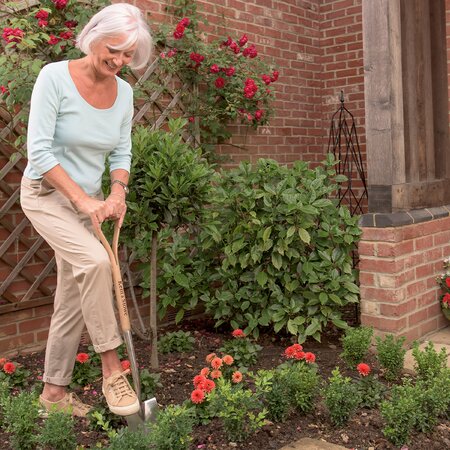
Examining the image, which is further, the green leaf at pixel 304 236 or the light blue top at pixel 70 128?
the green leaf at pixel 304 236

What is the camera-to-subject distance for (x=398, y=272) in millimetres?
3605

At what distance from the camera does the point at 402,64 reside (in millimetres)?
3795

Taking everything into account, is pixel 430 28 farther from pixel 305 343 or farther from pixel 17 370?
pixel 17 370

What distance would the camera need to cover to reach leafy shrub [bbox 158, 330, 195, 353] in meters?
3.61

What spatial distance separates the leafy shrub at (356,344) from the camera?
10.1 ft

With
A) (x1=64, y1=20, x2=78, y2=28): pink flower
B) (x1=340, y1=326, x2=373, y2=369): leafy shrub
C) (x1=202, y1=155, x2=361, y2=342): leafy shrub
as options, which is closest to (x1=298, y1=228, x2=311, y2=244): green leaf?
(x1=202, y1=155, x2=361, y2=342): leafy shrub

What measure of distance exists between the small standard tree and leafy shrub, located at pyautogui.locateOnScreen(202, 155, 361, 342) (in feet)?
1.66

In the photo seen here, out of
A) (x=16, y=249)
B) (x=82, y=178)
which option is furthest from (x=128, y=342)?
(x=16, y=249)

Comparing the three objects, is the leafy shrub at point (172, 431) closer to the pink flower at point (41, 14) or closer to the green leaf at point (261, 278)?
the green leaf at point (261, 278)

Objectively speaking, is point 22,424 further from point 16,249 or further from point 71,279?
point 16,249

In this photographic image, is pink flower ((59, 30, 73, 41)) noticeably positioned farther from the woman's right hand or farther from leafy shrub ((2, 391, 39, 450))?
leafy shrub ((2, 391, 39, 450))

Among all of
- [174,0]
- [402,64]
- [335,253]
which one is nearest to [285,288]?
[335,253]

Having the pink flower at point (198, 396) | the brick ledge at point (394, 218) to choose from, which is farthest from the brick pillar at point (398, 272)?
the pink flower at point (198, 396)

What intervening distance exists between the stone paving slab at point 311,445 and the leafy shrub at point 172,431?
403 millimetres
